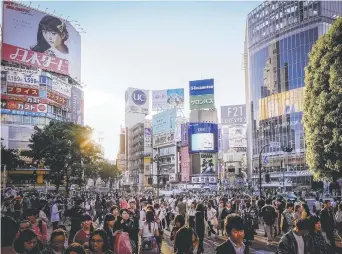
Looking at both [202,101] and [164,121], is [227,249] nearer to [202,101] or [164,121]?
[202,101]

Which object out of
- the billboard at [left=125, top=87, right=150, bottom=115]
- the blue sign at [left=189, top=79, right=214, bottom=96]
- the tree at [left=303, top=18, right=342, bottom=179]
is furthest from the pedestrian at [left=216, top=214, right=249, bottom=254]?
the billboard at [left=125, top=87, right=150, bottom=115]

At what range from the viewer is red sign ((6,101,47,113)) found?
206 ft

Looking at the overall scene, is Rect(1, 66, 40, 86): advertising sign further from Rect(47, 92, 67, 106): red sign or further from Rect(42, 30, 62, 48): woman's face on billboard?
Rect(42, 30, 62, 48): woman's face on billboard

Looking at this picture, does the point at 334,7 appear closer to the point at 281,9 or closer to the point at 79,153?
the point at 281,9

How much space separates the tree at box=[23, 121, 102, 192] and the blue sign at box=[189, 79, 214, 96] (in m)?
58.8

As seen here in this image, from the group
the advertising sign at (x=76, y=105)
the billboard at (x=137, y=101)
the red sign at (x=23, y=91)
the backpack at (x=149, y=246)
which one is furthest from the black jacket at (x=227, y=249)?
the billboard at (x=137, y=101)

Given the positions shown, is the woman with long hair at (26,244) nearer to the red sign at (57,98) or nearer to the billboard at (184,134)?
the red sign at (57,98)

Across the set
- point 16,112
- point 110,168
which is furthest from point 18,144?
point 110,168

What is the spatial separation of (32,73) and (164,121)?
4635 cm

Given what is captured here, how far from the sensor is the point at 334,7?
239 feet

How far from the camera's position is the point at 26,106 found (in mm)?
64438

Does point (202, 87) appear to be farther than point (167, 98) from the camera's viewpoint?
No

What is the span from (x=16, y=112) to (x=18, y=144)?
16.4 ft

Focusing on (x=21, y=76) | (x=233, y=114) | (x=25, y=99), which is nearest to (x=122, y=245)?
(x=25, y=99)
